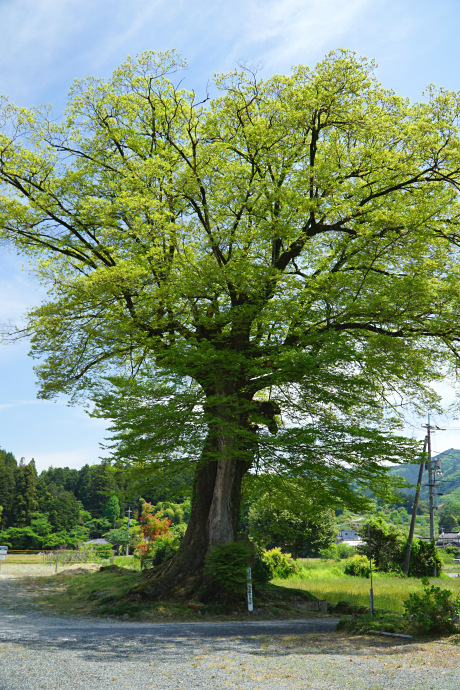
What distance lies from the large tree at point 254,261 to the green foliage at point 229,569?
1550 mm

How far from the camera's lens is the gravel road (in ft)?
18.7

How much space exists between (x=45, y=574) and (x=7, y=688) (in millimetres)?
19013

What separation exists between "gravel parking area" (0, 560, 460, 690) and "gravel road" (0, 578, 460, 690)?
0.01 metres

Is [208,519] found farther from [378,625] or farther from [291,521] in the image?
[291,521]

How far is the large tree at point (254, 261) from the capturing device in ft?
43.8

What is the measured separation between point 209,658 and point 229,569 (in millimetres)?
5496

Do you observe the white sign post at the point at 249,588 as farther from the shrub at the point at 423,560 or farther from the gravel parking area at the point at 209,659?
the shrub at the point at 423,560

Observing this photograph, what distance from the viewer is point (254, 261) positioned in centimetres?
1523

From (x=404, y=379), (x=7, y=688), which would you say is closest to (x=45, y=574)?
(x=404, y=379)

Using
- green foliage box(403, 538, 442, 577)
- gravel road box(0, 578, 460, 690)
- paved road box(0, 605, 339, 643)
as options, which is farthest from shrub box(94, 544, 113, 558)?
gravel road box(0, 578, 460, 690)

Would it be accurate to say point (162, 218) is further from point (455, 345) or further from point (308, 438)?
point (455, 345)

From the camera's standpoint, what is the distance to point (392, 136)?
588 inches

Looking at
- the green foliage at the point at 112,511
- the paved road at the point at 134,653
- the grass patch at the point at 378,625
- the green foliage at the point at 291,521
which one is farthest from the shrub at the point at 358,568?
the green foliage at the point at 112,511

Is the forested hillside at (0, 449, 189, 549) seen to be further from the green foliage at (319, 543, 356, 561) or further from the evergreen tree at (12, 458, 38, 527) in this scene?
the green foliage at (319, 543, 356, 561)
